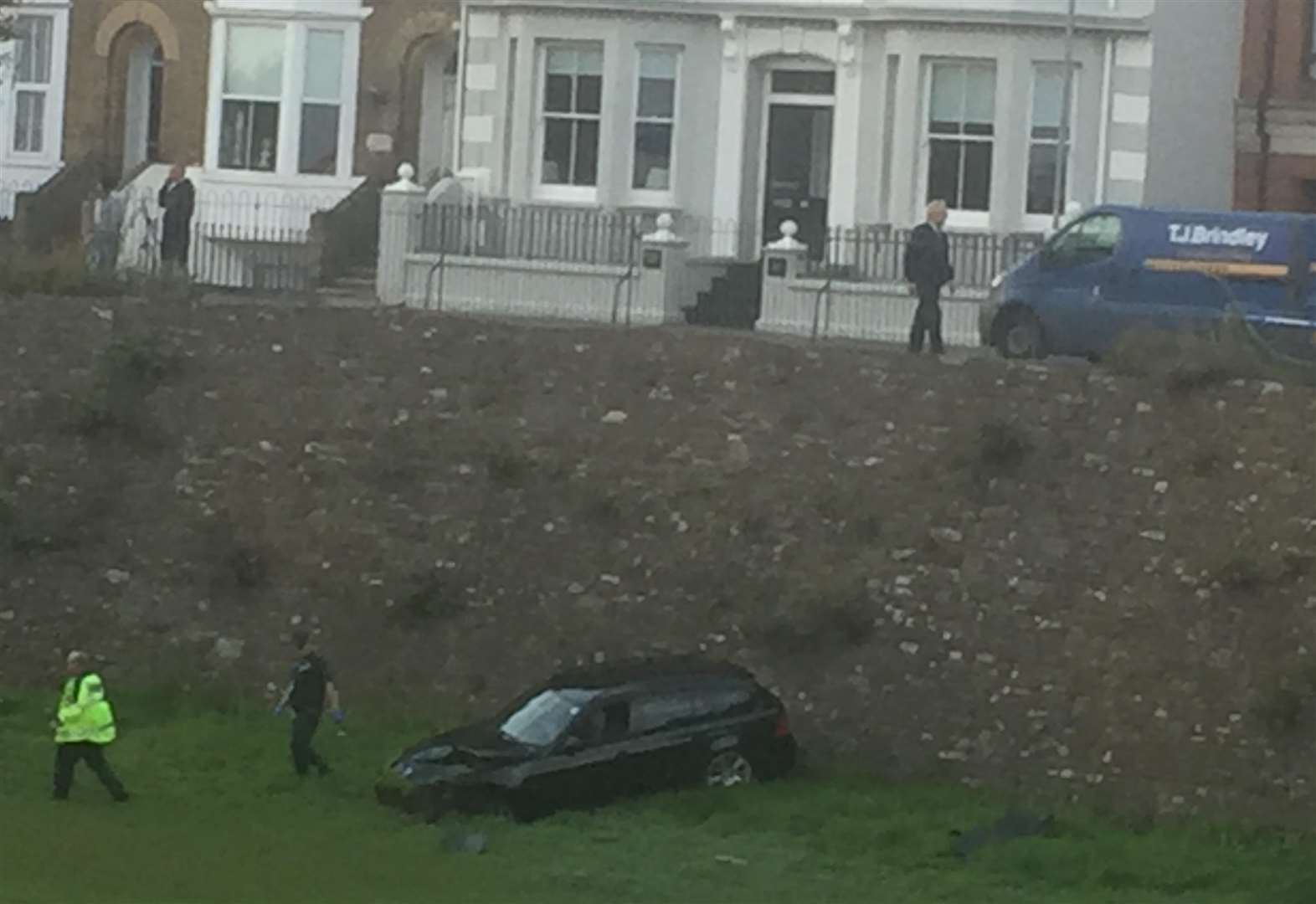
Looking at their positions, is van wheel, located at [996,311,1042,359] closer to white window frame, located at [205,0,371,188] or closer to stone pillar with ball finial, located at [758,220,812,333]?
stone pillar with ball finial, located at [758,220,812,333]

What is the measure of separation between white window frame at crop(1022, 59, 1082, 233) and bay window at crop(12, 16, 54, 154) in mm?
14297

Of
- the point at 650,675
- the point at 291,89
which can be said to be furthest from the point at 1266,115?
the point at 650,675

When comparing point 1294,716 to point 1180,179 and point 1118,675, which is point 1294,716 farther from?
point 1180,179

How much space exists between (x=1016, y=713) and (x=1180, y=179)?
1308 cm

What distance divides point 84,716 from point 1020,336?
9931 millimetres

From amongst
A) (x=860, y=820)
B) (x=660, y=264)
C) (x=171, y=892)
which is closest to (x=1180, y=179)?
(x=660, y=264)

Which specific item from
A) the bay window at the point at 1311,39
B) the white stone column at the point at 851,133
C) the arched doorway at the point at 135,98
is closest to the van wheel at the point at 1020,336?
the white stone column at the point at 851,133

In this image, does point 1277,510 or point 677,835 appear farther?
point 1277,510

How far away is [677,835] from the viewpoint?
80.7 ft

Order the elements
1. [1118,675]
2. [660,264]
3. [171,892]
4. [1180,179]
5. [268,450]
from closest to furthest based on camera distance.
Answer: [171,892], [1118,675], [268,450], [660,264], [1180,179]

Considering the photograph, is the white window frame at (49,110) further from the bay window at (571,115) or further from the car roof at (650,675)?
the car roof at (650,675)

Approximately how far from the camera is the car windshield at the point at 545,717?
1013 inches

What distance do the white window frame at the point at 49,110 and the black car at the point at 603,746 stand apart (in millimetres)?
18475

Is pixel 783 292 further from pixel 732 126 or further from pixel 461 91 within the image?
pixel 461 91
